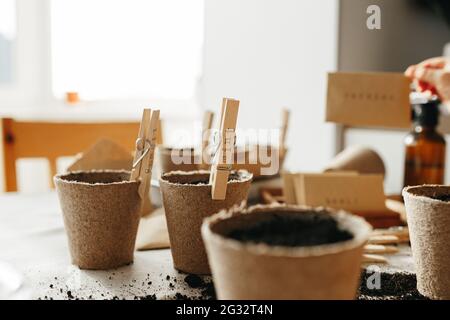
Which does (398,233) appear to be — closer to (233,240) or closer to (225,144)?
(225,144)

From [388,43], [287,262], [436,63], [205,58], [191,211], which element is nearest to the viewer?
[287,262]

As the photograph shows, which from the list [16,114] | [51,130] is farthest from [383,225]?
[16,114]

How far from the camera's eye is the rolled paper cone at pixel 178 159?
3.78 feet

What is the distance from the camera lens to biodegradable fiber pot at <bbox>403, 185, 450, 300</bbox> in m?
0.63

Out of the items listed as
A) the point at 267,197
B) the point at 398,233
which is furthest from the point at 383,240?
the point at 267,197

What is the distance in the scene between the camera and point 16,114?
2926 millimetres

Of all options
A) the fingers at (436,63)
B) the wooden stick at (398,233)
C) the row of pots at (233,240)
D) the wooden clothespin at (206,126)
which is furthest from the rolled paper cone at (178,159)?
the fingers at (436,63)

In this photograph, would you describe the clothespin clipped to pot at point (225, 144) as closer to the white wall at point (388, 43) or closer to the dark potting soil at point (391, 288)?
the dark potting soil at point (391, 288)

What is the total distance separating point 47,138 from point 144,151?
3.44 feet

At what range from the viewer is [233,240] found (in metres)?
0.50

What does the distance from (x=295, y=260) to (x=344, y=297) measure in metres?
0.08

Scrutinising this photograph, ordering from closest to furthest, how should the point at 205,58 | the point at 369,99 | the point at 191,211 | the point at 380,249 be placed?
the point at 191,211, the point at 380,249, the point at 369,99, the point at 205,58

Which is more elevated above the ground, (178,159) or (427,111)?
(427,111)

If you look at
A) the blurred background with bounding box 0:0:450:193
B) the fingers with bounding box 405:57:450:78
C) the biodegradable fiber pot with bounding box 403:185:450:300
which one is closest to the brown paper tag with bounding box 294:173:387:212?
the fingers with bounding box 405:57:450:78
